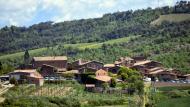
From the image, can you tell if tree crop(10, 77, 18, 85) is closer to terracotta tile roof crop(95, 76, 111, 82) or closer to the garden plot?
the garden plot

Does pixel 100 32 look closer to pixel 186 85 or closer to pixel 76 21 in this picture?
pixel 76 21

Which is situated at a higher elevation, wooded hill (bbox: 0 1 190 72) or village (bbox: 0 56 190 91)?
wooded hill (bbox: 0 1 190 72)

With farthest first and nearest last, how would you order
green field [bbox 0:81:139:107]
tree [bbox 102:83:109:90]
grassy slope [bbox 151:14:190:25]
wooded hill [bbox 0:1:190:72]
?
grassy slope [bbox 151:14:190:25] → wooded hill [bbox 0:1:190:72] → tree [bbox 102:83:109:90] → green field [bbox 0:81:139:107]

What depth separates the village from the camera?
70.2 meters

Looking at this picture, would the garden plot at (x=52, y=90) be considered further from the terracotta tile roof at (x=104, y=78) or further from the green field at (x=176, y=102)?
the green field at (x=176, y=102)

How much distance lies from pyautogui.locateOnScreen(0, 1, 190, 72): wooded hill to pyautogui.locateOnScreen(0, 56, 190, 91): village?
519 centimetres

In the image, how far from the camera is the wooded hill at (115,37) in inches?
3873

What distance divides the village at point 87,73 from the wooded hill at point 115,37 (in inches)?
204

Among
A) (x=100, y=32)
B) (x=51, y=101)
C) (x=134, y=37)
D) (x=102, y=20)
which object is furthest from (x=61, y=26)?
(x=51, y=101)

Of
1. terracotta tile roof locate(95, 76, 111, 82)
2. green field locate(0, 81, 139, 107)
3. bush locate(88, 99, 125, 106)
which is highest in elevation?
terracotta tile roof locate(95, 76, 111, 82)

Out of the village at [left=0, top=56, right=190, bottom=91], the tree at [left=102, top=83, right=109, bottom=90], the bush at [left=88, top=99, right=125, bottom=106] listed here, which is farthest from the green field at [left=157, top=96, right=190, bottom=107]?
the village at [left=0, top=56, right=190, bottom=91]

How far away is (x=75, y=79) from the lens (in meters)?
71.6

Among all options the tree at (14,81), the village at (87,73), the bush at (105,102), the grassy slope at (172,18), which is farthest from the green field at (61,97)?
the grassy slope at (172,18)

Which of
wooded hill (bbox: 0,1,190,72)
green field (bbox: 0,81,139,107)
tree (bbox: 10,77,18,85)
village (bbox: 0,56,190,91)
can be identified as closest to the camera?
green field (bbox: 0,81,139,107)
